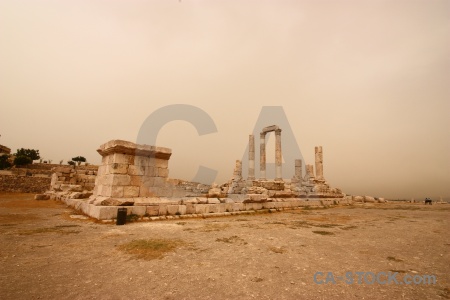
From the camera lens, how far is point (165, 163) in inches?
330

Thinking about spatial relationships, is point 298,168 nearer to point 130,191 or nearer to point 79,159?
point 130,191

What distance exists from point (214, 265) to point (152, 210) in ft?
15.8

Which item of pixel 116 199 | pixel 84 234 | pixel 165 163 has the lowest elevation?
pixel 84 234

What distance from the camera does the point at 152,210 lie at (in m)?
7.26

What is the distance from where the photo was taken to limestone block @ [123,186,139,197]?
7244mm

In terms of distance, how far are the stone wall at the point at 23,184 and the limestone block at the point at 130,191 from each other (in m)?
21.9

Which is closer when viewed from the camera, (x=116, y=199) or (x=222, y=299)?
(x=222, y=299)

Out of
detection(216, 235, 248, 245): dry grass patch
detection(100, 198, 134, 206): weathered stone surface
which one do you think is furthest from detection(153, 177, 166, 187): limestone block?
detection(216, 235, 248, 245): dry grass patch

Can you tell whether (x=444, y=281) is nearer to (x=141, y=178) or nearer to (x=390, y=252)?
(x=390, y=252)

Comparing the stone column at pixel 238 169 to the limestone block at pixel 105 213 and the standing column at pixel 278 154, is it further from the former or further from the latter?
the limestone block at pixel 105 213

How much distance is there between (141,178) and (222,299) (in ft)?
20.7

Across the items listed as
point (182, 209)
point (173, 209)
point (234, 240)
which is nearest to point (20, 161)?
point (173, 209)

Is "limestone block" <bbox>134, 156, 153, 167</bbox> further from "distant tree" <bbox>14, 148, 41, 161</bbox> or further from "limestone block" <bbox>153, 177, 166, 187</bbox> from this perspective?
"distant tree" <bbox>14, 148, 41, 161</bbox>

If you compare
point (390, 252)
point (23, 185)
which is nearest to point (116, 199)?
point (390, 252)
